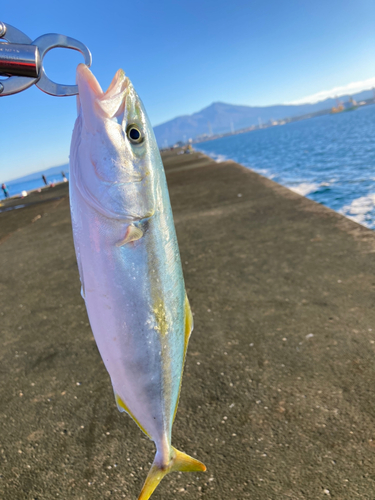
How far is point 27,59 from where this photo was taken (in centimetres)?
102

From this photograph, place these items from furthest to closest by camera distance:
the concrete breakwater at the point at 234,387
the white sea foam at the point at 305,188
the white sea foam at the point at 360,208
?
the white sea foam at the point at 305,188, the white sea foam at the point at 360,208, the concrete breakwater at the point at 234,387

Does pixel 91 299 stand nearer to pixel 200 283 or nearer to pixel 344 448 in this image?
pixel 344 448

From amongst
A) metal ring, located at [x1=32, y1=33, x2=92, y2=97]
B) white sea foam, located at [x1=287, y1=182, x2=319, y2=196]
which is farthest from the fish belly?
white sea foam, located at [x1=287, y1=182, x2=319, y2=196]

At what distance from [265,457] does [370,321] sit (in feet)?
6.24

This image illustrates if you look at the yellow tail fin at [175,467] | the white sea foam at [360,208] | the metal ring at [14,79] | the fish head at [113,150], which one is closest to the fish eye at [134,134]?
the fish head at [113,150]

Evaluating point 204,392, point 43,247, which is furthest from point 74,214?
point 43,247

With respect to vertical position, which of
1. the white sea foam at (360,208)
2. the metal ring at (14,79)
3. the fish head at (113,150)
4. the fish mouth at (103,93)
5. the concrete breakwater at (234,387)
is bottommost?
the white sea foam at (360,208)

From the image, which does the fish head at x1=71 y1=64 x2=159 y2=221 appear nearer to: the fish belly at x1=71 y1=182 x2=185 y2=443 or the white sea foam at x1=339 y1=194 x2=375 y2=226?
the fish belly at x1=71 y1=182 x2=185 y2=443

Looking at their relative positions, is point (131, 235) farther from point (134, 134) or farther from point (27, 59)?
point (27, 59)

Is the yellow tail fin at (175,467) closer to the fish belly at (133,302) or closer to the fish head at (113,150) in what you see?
the fish belly at (133,302)

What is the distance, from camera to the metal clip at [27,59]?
3.30 feet

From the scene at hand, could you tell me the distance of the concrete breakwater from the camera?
2.16 metres

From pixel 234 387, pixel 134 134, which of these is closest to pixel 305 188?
pixel 234 387

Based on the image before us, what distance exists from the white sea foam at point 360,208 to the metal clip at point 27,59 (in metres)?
8.73
